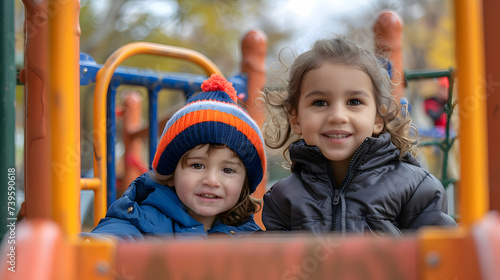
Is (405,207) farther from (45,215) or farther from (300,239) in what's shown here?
(45,215)

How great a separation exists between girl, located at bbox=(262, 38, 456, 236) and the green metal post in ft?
2.84

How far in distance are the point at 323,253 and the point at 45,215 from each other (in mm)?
432

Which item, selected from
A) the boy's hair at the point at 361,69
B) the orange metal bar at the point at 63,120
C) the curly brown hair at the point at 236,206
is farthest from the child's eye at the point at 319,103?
the orange metal bar at the point at 63,120

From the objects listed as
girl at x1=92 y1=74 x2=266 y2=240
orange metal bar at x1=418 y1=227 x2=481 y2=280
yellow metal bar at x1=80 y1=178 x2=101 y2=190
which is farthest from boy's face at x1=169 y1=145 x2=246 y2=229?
orange metal bar at x1=418 y1=227 x2=481 y2=280

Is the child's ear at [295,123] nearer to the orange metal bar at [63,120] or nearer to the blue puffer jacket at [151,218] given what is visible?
the blue puffer jacket at [151,218]

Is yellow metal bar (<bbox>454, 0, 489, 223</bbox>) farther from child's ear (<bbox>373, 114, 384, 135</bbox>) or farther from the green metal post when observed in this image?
the green metal post

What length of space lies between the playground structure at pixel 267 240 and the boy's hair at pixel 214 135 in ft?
3.02

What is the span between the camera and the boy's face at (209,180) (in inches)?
69.3

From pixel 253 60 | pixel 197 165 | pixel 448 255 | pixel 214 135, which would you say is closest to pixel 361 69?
pixel 214 135

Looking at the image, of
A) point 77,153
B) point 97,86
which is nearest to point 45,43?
point 77,153

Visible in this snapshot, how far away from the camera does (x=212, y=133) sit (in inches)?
69.7

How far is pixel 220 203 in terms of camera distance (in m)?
1.78

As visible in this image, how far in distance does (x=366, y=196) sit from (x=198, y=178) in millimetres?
553

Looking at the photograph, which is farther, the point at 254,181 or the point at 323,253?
the point at 254,181
